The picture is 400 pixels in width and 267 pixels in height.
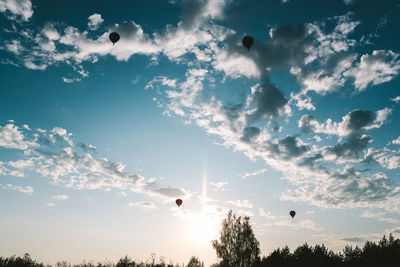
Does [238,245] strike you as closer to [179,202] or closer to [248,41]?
[179,202]

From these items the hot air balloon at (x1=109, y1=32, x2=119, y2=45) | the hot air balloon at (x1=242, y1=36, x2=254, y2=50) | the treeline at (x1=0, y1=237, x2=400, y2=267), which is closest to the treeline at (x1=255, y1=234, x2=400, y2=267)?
the treeline at (x1=0, y1=237, x2=400, y2=267)

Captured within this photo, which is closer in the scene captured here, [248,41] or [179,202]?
[248,41]

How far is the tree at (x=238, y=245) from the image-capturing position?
156ft

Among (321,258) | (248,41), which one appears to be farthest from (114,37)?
(321,258)

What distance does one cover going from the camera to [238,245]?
49.2m

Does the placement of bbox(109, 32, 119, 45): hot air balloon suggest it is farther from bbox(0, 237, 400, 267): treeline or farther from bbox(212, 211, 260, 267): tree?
bbox(212, 211, 260, 267): tree

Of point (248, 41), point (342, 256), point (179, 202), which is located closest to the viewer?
point (248, 41)

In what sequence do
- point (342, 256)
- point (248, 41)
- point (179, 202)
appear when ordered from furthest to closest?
point (179, 202)
point (342, 256)
point (248, 41)

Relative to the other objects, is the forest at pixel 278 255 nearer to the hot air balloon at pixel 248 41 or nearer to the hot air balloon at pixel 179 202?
the hot air balloon at pixel 179 202

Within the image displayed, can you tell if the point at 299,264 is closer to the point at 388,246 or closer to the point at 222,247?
the point at 388,246

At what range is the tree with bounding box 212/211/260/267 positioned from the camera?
156ft

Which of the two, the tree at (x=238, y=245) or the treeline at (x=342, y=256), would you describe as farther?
the tree at (x=238, y=245)

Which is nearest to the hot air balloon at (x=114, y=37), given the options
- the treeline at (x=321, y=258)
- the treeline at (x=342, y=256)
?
the treeline at (x=321, y=258)

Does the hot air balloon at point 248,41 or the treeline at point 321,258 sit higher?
the hot air balloon at point 248,41
